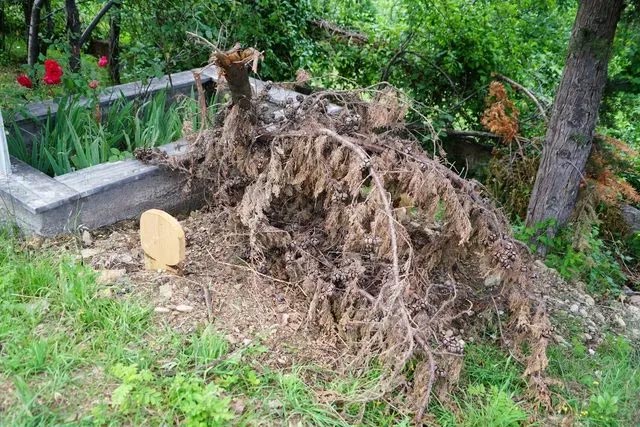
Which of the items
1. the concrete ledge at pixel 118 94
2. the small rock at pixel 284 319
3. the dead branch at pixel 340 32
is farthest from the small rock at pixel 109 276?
the dead branch at pixel 340 32

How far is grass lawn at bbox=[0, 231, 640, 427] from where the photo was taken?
2.34 metres

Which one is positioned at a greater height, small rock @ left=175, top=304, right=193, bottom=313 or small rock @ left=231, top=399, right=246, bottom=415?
small rock @ left=175, top=304, right=193, bottom=313

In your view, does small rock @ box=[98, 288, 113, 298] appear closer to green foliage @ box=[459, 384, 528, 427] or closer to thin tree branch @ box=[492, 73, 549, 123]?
green foliage @ box=[459, 384, 528, 427]

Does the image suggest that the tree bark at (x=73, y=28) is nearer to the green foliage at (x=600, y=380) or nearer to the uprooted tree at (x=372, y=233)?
the uprooted tree at (x=372, y=233)

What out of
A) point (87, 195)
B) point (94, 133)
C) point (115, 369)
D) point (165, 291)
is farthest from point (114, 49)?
point (115, 369)

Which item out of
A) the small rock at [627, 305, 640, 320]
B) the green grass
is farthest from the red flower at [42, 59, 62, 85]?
the small rock at [627, 305, 640, 320]

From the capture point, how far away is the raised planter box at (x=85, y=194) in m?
3.29

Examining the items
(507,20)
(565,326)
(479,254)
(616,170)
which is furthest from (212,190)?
(507,20)

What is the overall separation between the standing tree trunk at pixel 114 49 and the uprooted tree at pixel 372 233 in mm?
2728

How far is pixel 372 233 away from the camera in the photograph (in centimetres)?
284

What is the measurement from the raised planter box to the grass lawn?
0.32 metres

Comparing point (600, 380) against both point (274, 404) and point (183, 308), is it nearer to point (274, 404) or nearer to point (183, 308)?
point (274, 404)

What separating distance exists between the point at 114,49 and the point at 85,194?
2.91 meters

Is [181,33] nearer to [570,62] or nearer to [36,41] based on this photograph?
[36,41]
